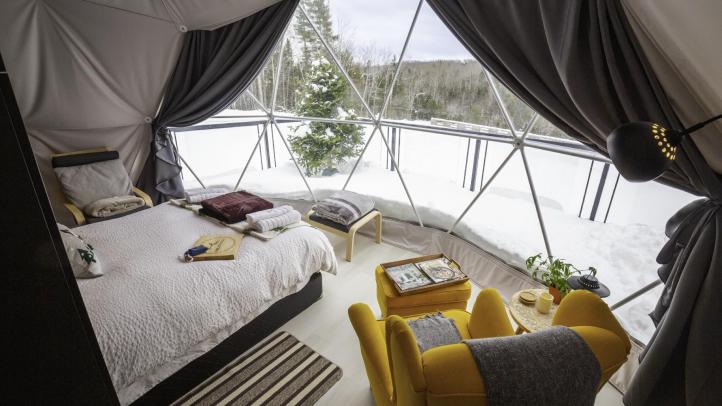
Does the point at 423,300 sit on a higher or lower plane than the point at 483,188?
lower

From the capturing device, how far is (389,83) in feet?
11.7

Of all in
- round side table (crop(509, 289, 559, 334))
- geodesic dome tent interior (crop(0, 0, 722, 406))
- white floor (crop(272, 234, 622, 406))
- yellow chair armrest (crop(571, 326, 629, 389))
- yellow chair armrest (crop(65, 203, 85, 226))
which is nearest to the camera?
yellow chair armrest (crop(571, 326, 629, 389))

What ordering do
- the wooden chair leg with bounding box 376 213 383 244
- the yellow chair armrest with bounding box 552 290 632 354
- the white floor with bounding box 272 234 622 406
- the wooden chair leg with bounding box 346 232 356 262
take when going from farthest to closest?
1. the wooden chair leg with bounding box 376 213 383 244
2. the wooden chair leg with bounding box 346 232 356 262
3. the white floor with bounding box 272 234 622 406
4. the yellow chair armrest with bounding box 552 290 632 354

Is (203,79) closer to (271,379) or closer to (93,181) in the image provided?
(93,181)

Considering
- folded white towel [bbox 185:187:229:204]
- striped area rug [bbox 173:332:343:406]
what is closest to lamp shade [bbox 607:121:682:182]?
striped area rug [bbox 173:332:343:406]

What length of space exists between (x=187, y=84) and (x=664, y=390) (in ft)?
16.3

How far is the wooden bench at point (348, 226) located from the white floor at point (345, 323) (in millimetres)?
173

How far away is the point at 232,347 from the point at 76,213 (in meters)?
2.30

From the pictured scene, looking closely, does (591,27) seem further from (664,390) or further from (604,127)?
(664,390)

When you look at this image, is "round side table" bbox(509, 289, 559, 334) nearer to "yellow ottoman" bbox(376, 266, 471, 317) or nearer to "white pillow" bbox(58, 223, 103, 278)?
"yellow ottoman" bbox(376, 266, 471, 317)

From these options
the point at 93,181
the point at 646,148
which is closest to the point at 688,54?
the point at 646,148

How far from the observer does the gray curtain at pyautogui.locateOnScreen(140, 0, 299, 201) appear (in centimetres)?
355

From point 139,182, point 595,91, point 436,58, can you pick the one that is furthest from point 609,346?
point 139,182

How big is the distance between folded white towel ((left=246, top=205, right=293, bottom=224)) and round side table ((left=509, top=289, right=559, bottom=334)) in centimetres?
187
